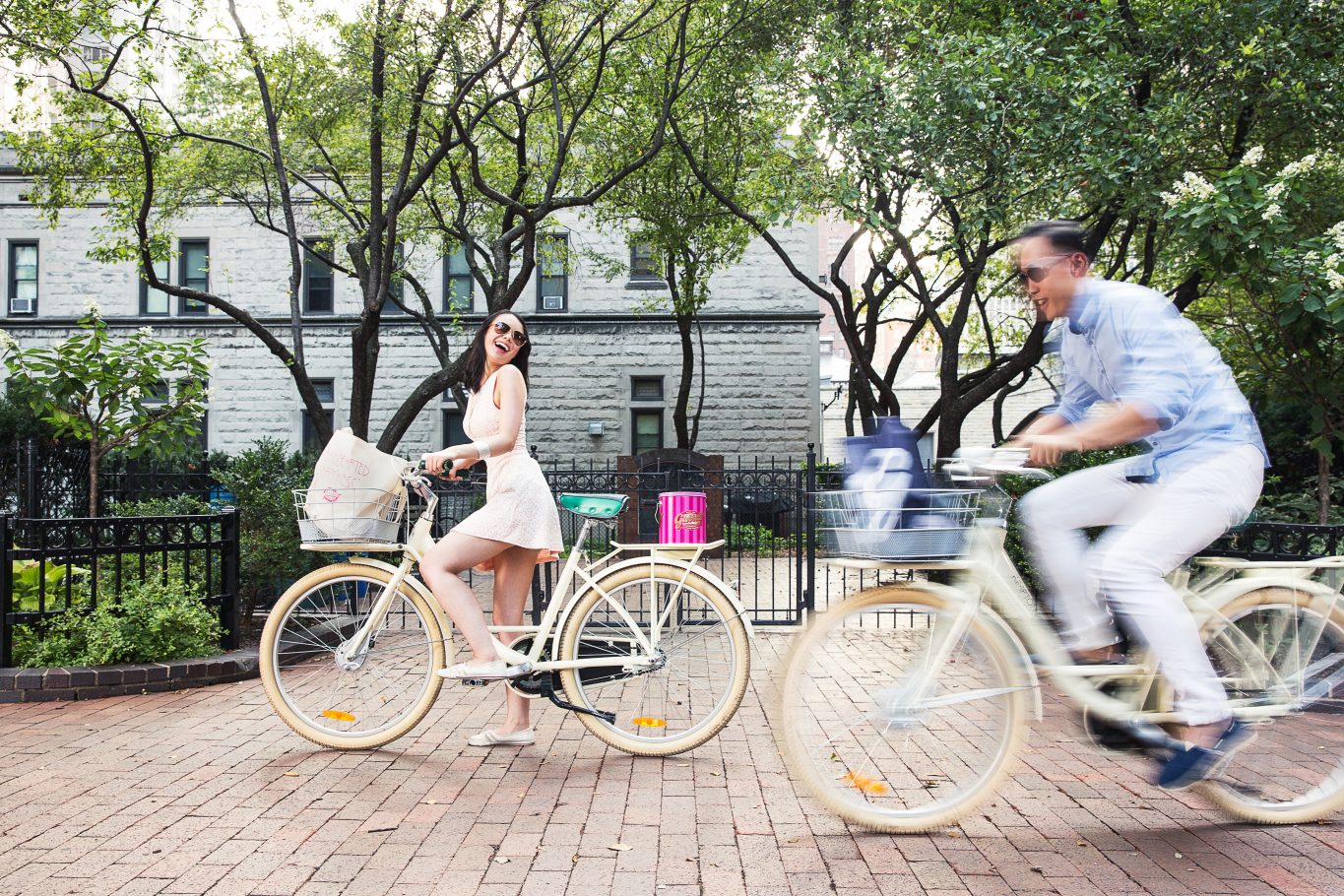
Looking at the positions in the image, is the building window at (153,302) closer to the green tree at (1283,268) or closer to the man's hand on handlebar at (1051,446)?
the green tree at (1283,268)

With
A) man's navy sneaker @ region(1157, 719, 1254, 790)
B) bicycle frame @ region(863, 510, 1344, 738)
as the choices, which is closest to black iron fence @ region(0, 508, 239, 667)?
bicycle frame @ region(863, 510, 1344, 738)

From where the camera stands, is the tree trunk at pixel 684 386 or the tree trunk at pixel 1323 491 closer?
the tree trunk at pixel 1323 491

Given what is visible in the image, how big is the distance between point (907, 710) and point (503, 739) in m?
2.32

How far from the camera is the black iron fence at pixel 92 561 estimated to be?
266 inches

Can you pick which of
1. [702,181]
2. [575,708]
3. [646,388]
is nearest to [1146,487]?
[575,708]

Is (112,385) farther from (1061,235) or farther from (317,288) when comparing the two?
(317,288)

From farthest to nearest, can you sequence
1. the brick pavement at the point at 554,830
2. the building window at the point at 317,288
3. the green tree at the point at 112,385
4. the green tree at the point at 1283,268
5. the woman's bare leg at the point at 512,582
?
1. the building window at the point at 317,288
2. the green tree at the point at 1283,268
3. the green tree at the point at 112,385
4. the woman's bare leg at the point at 512,582
5. the brick pavement at the point at 554,830

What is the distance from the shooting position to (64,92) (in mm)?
13141

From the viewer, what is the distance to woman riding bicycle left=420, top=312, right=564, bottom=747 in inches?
189

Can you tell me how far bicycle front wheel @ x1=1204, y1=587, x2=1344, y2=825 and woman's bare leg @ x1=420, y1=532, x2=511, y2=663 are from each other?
9.91 ft

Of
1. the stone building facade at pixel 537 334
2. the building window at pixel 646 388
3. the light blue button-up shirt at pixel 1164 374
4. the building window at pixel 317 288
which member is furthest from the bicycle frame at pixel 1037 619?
the building window at pixel 317 288

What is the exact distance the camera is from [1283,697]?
3.73 m

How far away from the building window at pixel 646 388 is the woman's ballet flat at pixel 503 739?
20977 millimetres

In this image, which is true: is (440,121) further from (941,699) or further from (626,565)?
(941,699)
